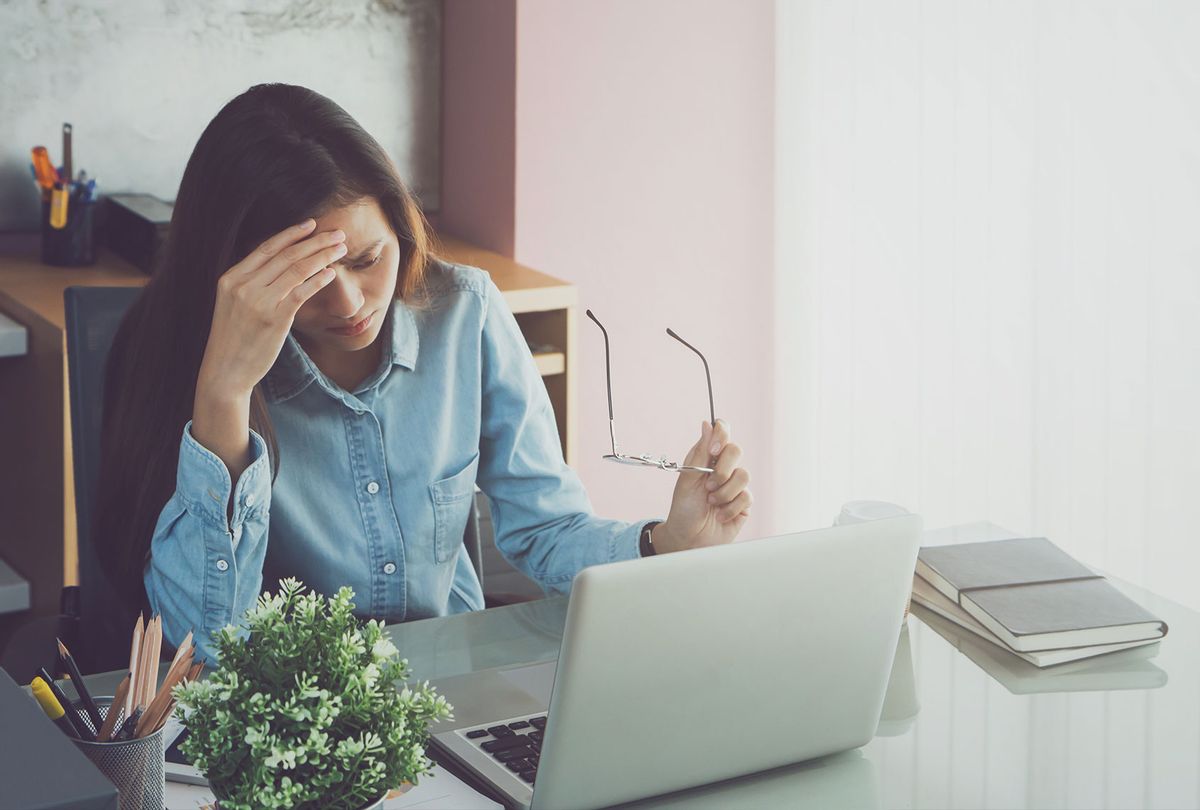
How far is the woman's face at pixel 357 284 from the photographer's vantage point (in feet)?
4.74

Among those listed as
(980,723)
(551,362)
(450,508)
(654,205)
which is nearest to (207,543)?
(450,508)

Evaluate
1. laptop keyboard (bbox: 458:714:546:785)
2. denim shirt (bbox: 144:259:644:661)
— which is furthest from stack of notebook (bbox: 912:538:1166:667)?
laptop keyboard (bbox: 458:714:546:785)

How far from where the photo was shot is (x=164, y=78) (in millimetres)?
2664

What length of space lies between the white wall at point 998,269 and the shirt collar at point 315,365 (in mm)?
1252

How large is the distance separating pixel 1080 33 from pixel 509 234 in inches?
43.8

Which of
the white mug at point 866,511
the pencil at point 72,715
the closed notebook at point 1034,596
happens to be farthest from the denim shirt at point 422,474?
the pencil at point 72,715

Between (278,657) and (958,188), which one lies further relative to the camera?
(958,188)

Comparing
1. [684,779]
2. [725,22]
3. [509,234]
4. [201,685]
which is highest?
[725,22]

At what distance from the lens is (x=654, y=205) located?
3.00 metres

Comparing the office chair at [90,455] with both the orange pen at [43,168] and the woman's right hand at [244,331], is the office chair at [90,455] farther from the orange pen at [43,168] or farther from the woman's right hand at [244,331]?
the orange pen at [43,168]

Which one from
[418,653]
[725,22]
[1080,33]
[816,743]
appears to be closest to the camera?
[816,743]

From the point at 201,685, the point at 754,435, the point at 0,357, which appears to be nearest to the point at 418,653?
the point at 201,685

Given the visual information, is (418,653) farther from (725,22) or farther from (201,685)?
(725,22)

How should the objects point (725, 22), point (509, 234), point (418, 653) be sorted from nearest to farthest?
point (418, 653), point (509, 234), point (725, 22)
